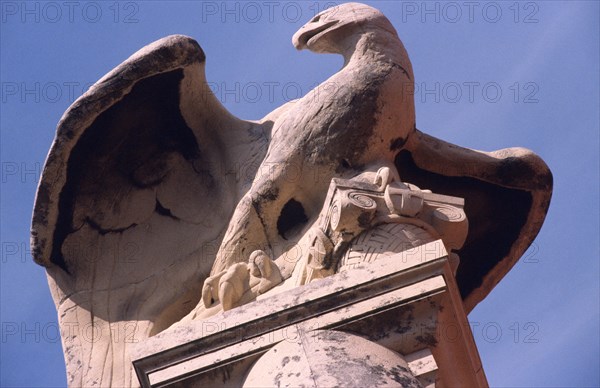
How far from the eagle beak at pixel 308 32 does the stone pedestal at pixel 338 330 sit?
2169 mm

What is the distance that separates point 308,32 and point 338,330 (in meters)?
2.51

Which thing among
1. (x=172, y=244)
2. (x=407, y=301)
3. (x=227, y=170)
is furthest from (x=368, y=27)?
(x=407, y=301)

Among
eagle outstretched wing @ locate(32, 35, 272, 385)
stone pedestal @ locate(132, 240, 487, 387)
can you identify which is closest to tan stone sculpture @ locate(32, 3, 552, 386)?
eagle outstretched wing @ locate(32, 35, 272, 385)

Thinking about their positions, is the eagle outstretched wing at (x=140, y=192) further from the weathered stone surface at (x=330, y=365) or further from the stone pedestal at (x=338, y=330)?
the weathered stone surface at (x=330, y=365)

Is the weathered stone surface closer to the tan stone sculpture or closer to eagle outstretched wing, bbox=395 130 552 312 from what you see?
the tan stone sculpture

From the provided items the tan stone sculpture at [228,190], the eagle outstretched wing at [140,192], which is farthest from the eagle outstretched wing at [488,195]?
the eagle outstretched wing at [140,192]

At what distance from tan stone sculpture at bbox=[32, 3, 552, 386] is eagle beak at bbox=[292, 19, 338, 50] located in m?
0.01

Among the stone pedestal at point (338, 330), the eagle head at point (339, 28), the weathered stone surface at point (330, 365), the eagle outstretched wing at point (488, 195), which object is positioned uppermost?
the eagle head at point (339, 28)

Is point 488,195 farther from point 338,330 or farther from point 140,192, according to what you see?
Result: point 338,330

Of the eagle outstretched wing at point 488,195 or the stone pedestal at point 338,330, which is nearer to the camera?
the stone pedestal at point 338,330

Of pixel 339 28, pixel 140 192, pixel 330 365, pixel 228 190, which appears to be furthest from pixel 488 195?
pixel 330 365

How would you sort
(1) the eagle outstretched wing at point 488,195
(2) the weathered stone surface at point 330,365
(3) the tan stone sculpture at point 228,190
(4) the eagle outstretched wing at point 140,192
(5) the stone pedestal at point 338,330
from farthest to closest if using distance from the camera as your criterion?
(1) the eagle outstretched wing at point 488,195
(4) the eagle outstretched wing at point 140,192
(3) the tan stone sculpture at point 228,190
(5) the stone pedestal at point 338,330
(2) the weathered stone surface at point 330,365

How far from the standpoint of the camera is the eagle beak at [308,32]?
7.62m

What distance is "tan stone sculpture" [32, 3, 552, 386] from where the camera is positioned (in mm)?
6629
